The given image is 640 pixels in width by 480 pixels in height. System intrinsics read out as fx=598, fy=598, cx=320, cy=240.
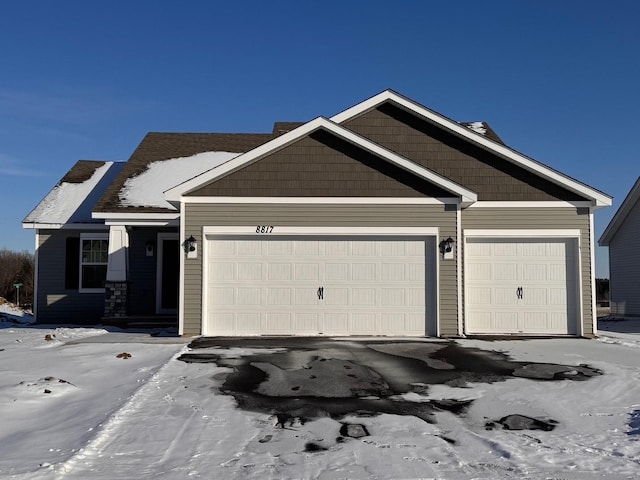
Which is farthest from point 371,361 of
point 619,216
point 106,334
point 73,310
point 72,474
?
point 619,216

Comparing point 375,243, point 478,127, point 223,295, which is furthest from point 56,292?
point 478,127

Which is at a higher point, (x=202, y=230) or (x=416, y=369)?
(x=202, y=230)

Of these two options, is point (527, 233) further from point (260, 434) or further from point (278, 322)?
point (260, 434)

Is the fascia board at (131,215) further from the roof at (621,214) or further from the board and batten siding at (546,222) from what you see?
the roof at (621,214)

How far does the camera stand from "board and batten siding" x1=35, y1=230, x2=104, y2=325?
1738 centimetres

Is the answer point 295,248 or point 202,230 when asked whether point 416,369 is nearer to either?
point 295,248

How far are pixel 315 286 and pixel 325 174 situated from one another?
243 cm

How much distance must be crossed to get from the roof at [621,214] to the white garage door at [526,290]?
9943mm

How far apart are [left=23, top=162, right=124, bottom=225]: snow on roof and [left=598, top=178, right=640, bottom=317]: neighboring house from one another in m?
18.4

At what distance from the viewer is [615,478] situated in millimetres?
4641

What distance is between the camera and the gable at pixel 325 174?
12.9 meters

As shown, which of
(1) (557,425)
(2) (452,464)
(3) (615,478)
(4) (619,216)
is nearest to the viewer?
(3) (615,478)

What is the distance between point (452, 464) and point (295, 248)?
8.33m

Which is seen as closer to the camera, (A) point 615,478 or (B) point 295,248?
(A) point 615,478
